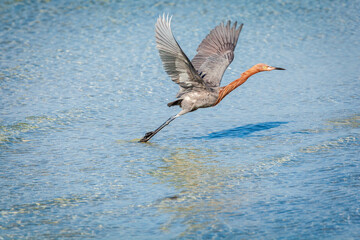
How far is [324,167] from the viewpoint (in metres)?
6.73

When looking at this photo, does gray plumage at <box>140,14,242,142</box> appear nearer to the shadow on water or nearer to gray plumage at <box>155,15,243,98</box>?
gray plumage at <box>155,15,243,98</box>

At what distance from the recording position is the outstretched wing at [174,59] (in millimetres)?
7004

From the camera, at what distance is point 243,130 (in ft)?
27.1

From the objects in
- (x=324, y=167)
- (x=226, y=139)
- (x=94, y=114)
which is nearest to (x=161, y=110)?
(x=94, y=114)

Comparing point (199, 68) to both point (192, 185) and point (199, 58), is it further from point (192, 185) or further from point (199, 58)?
point (192, 185)

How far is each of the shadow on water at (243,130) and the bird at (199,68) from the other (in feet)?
1.39

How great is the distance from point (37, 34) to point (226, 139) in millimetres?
6792

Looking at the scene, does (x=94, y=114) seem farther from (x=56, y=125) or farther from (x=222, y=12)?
(x=222, y=12)

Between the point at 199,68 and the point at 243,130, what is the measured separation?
1.22 meters

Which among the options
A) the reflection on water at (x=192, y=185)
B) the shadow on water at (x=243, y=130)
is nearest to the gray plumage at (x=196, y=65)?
the shadow on water at (x=243, y=130)

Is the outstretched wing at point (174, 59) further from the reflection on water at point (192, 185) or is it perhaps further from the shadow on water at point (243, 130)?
the reflection on water at point (192, 185)

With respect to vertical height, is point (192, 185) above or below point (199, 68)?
below

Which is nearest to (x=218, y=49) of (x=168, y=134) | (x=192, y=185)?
(x=168, y=134)

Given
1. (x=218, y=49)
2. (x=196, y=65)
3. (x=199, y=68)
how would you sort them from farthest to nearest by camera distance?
(x=218, y=49)
(x=196, y=65)
(x=199, y=68)
